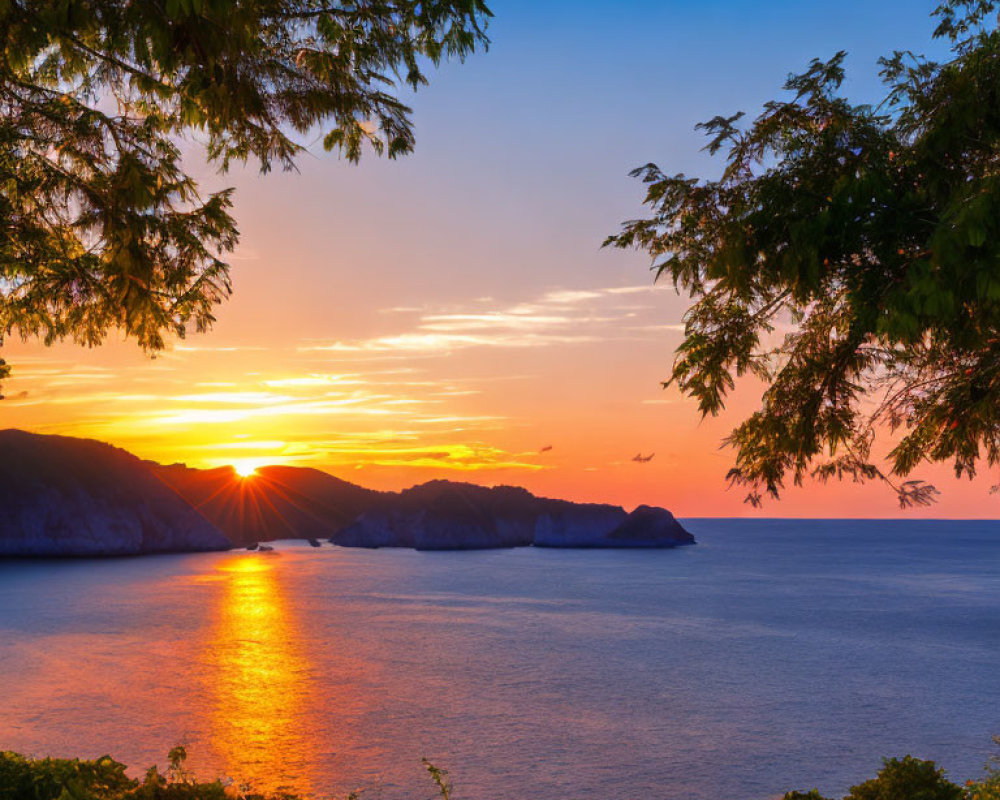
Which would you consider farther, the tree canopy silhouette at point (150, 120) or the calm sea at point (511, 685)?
the calm sea at point (511, 685)

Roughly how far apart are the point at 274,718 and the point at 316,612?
37.7 m

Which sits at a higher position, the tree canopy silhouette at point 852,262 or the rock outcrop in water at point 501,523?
the tree canopy silhouette at point 852,262

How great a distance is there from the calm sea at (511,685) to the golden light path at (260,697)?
152 millimetres

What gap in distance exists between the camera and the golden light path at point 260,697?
22109 millimetres

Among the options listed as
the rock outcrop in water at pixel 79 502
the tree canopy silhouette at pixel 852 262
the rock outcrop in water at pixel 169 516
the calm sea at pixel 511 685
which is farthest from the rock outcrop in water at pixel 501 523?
the tree canopy silhouette at pixel 852 262

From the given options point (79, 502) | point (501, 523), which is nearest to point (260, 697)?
point (79, 502)

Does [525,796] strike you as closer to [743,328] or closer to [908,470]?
[908,470]

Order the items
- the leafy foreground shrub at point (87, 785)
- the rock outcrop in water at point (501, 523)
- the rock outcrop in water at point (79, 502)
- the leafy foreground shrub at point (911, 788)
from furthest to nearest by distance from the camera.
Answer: the rock outcrop in water at point (501, 523)
the rock outcrop in water at point (79, 502)
the leafy foreground shrub at point (911, 788)
the leafy foreground shrub at point (87, 785)

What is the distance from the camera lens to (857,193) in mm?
9336

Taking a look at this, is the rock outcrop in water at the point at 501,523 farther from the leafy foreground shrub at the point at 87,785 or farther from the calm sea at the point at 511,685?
Answer: the leafy foreground shrub at the point at 87,785

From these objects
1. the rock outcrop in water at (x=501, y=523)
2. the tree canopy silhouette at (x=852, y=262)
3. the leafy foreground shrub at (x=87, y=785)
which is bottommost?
the rock outcrop in water at (x=501, y=523)

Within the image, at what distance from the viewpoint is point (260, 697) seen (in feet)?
106

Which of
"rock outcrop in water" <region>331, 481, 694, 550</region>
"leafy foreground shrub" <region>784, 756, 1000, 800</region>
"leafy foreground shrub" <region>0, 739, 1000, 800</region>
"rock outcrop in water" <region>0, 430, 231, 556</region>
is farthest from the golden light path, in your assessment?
"rock outcrop in water" <region>331, 481, 694, 550</region>

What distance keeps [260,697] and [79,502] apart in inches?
4352
